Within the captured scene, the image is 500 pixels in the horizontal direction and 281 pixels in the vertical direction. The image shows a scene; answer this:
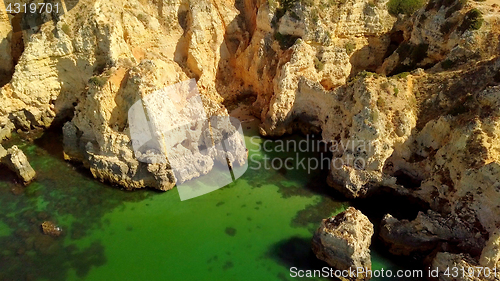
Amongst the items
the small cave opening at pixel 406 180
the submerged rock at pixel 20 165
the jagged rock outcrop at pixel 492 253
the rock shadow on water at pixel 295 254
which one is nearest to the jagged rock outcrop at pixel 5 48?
the submerged rock at pixel 20 165

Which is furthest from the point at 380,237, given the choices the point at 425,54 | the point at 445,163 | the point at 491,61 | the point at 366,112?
the point at 425,54

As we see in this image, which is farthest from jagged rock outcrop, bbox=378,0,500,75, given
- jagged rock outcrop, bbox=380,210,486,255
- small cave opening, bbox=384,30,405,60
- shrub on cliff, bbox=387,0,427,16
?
jagged rock outcrop, bbox=380,210,486,255

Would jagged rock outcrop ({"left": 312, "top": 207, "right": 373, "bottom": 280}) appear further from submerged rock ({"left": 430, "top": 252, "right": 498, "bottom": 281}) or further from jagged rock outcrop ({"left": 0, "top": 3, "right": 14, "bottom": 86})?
jagged rock outcrop ({"left": 0, "top": 3, "right": 14, "bottom": 86})

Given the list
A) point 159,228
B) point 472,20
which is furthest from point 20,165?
A: point 472,20

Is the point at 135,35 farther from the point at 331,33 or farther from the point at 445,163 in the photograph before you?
the point at 445,163

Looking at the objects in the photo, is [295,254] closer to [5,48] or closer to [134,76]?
[134,76]

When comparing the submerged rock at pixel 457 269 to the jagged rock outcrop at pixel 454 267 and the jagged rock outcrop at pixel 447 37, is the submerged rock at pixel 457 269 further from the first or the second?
the jagged rock outcrop at pixel 447 37
